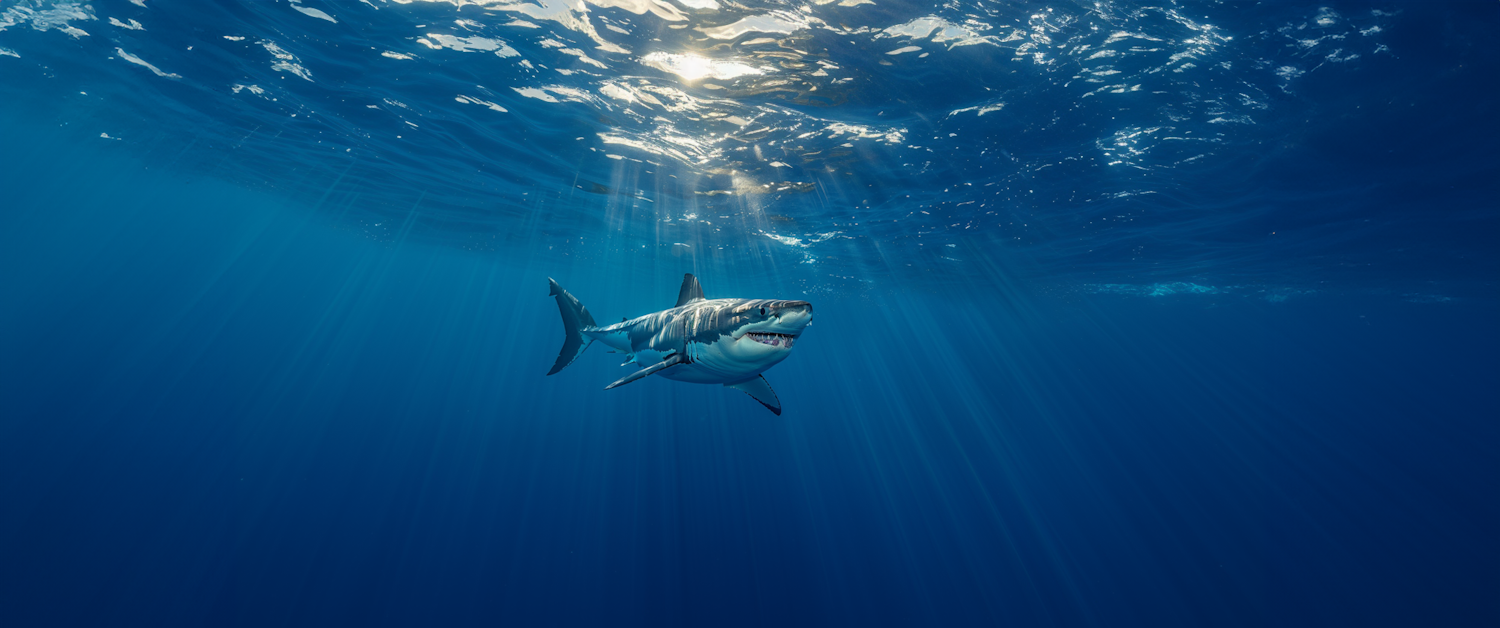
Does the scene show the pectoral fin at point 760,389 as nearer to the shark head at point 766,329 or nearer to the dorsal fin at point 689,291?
the shark head at point 766,329

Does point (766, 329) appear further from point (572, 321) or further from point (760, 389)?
point (572, 321)

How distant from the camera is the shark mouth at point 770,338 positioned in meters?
4.06

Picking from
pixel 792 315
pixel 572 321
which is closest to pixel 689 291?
pixel 572 321

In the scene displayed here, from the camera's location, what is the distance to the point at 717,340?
4586mm

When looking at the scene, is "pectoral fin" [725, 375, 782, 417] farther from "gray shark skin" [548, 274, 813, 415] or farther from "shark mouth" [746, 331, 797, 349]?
"shark mouth" [746, 331, 797, 349]

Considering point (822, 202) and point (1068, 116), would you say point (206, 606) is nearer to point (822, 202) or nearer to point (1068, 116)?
point (822, 202)

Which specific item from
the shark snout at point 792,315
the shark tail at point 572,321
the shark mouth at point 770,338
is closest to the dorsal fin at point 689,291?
the shark tail at point 572,321

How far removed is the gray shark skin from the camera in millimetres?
4059

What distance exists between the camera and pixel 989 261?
79.0 feet

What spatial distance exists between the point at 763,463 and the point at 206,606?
2458 centimetres

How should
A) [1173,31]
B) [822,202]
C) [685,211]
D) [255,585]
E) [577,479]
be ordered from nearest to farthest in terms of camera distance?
[1173,31] < [255,585] < [822,202] < [685,211] < [577,479]

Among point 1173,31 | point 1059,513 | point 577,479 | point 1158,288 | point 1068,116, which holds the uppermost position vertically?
point 1173,31

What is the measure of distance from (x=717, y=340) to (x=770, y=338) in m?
0.72

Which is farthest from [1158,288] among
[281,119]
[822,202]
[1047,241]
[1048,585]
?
[281,119]
